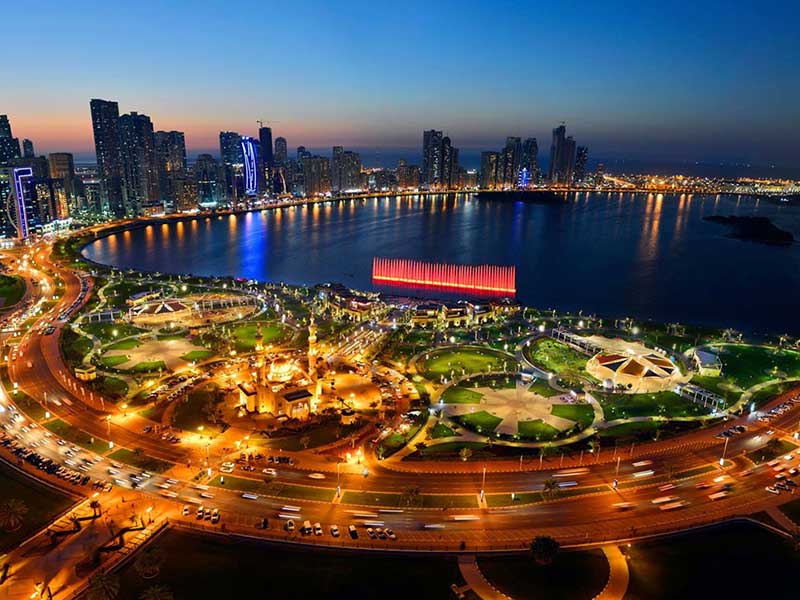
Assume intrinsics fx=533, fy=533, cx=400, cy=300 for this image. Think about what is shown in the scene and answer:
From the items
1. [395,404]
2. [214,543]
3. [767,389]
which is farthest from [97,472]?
[767,389]

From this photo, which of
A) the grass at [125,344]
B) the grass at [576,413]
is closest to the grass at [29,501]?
the grass at [125,344]

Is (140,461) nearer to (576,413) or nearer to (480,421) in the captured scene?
(480,421)

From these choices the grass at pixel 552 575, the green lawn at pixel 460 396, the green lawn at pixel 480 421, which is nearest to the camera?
the grass at pixel 552 575

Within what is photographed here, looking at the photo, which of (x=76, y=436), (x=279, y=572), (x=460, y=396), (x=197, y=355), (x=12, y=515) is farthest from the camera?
(x=197, y=355)

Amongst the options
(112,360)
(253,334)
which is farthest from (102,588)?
(253,334)

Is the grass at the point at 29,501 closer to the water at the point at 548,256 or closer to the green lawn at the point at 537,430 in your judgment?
the green lawn at the point at 537,430

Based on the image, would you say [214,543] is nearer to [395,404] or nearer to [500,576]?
[500,576]
